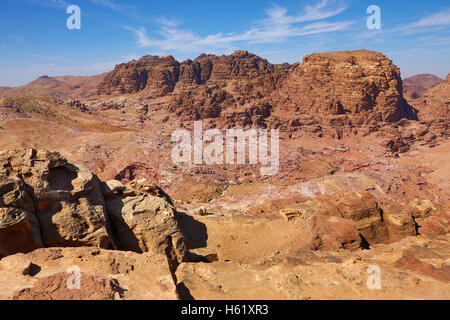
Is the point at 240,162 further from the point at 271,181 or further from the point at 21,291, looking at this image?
the point at 21,291

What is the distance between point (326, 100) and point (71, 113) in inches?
2006

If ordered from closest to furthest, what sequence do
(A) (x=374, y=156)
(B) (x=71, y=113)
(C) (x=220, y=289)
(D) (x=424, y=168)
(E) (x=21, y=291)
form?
(E) (x=21, y=291), (C) (x=220, y=289), (D) (x=424, y=168), (A) (x=374, y=156), (B) (x=71, y=113)

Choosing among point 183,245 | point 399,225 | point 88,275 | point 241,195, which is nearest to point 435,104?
point 241,195

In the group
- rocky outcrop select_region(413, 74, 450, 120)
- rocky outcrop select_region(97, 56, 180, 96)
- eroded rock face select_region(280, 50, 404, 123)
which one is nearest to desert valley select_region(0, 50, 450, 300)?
eroded rock face select_region(280, 50, 404, 123)

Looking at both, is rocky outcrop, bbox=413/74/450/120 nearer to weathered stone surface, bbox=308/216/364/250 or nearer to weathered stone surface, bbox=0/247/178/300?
weathered stone surface, bbox=308/216/364/250

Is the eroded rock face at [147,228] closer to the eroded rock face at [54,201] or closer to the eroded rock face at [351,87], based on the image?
the eroded rock face at [54,201]

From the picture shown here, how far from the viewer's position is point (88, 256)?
7773 mm

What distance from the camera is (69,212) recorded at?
32.9ft

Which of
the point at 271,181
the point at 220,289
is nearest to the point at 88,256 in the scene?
the point at 220,289

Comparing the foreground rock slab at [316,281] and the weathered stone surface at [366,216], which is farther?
the weathered stone surface at [366,216]

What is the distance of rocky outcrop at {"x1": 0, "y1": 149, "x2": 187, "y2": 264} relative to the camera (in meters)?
8.86

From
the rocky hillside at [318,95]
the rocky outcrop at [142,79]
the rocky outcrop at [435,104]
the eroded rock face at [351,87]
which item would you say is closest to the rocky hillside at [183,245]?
the rocky hillside at [318,95]

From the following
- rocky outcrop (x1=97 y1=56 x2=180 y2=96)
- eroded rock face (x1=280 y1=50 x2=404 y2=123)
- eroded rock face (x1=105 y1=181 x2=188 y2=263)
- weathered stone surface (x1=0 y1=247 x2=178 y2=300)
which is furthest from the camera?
rocky outcrop (x1=97 y1=56 x2=180 y2=96)

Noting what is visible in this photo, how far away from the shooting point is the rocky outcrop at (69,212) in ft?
29.1
